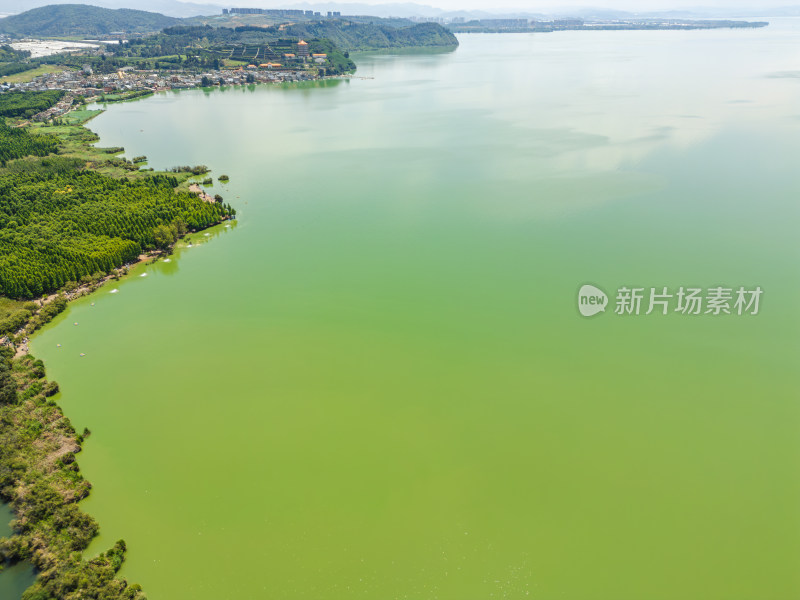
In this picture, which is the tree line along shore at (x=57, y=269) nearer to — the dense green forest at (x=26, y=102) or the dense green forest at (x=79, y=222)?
the dense green forest at (x=79, y=222)

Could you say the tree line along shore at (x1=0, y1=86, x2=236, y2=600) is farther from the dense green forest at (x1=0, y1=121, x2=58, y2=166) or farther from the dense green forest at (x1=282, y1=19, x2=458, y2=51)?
the dense green forest at (x1=282, y1=19, x2=458, y2=51)

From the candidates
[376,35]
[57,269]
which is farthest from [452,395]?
[376,35]

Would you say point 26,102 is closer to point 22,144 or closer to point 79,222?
point 22,144

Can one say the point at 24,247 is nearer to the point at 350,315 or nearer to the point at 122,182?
the point at 122,182

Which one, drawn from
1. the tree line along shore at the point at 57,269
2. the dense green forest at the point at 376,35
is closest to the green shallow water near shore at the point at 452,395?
the tree line along shore at the point at 57,269

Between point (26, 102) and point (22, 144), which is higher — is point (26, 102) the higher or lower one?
the higher one

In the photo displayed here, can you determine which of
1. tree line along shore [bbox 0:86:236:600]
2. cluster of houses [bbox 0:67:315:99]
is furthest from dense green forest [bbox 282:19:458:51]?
tree line along shore [bbox 0:86:236:600]
